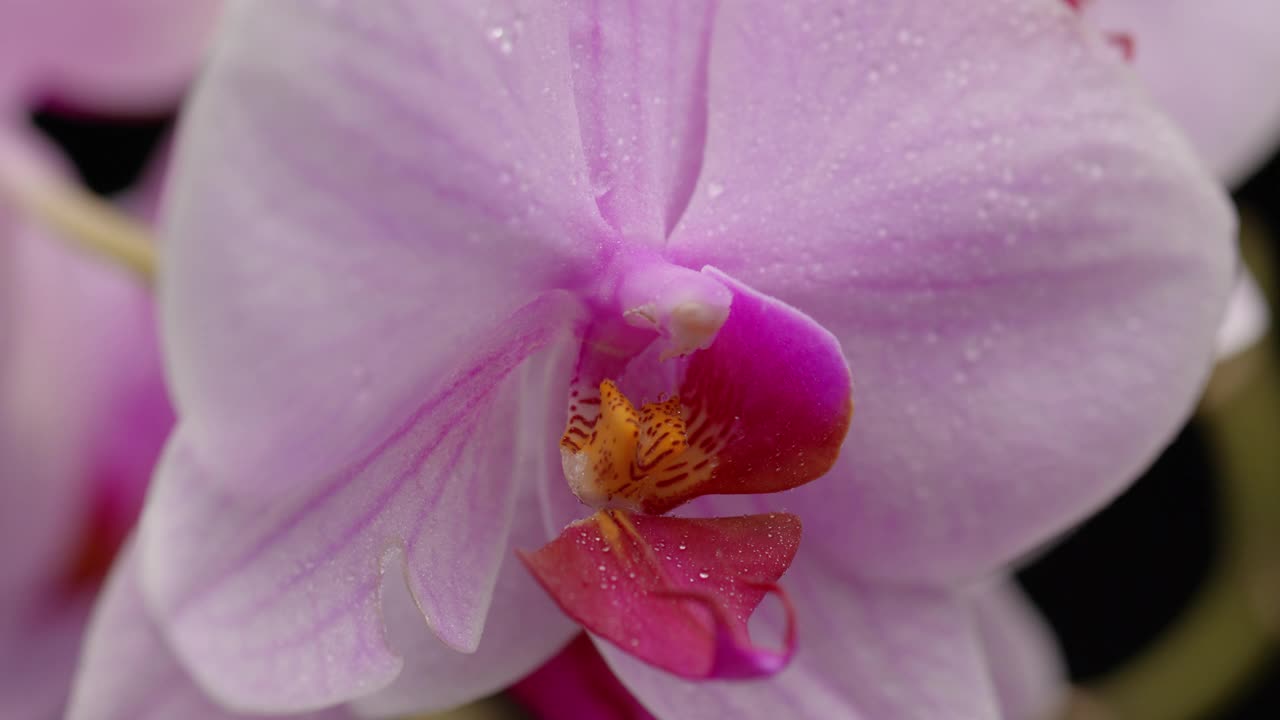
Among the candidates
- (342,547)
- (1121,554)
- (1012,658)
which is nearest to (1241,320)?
(1012,658)

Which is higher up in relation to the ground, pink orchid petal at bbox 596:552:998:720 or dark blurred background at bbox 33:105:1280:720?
pink orchid petal at bbox 596:552:998:720

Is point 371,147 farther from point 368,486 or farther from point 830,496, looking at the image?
point 830,496

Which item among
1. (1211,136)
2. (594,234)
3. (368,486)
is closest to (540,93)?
(594,234)

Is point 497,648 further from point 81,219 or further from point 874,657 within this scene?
point 81,219

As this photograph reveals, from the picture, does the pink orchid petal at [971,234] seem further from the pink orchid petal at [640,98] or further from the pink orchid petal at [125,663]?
the pink orchid petal at [125,663]

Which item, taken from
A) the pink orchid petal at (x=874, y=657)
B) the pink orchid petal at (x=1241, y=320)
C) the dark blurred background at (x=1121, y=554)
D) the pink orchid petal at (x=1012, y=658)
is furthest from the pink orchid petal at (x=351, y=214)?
the dark blurred background at (x=1121, y=554)

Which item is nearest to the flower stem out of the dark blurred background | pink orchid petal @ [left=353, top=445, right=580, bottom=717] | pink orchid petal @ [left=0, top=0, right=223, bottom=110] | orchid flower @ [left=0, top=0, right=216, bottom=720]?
orchid flower @ [left=0, top=0, right=216, bottom=720]

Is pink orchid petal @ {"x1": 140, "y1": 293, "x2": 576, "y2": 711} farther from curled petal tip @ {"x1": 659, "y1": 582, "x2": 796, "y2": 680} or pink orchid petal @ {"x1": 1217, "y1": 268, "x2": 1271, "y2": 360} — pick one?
pink orchid petal @ {"x1": 1217, "y1": 268, "x2": 1271, "y2": 360}
